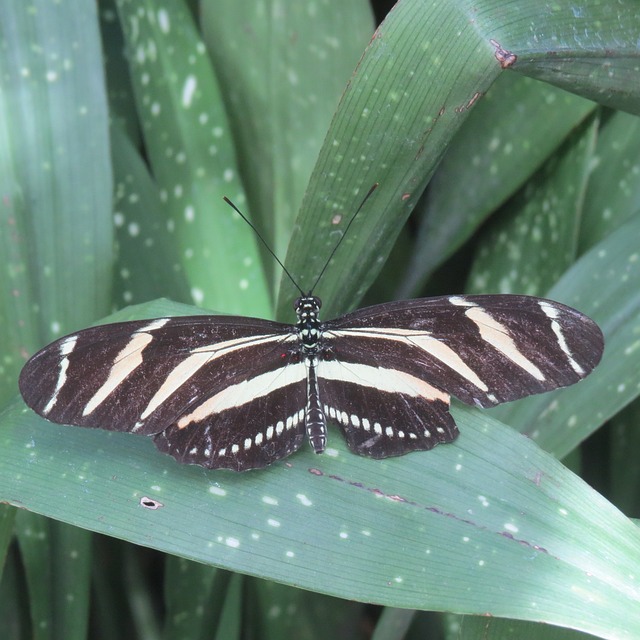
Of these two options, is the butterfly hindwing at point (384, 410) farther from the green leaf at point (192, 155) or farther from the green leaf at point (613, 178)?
the green leaf at point (613, 178)

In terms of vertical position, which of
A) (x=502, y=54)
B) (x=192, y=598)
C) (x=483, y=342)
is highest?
(x=502, y=54)

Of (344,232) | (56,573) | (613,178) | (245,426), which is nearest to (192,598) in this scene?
(56,573)

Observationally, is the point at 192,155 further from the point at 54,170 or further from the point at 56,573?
A: the point at 56,573

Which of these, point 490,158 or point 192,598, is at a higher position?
point 490,158

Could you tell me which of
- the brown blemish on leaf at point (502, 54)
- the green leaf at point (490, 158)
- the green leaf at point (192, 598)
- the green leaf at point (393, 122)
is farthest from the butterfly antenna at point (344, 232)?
the green leaf at point (192, 598)

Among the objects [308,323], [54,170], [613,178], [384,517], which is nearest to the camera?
[384,517]

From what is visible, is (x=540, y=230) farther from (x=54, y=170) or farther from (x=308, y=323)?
(x=54, y=170)

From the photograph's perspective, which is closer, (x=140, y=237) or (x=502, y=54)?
(x=502, y=54)

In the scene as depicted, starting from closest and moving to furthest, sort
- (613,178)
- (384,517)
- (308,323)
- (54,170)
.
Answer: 1. (384,517)
2. (308,323)
3. (54,170)
4. (613,178)

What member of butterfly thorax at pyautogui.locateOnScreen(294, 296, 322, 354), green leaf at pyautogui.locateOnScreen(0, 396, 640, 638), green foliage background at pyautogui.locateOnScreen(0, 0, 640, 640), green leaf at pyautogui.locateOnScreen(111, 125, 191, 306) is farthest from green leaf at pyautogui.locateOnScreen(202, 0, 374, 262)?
green leaf at pyautogui.locateOnScreen(0, 396, 640, 638)
